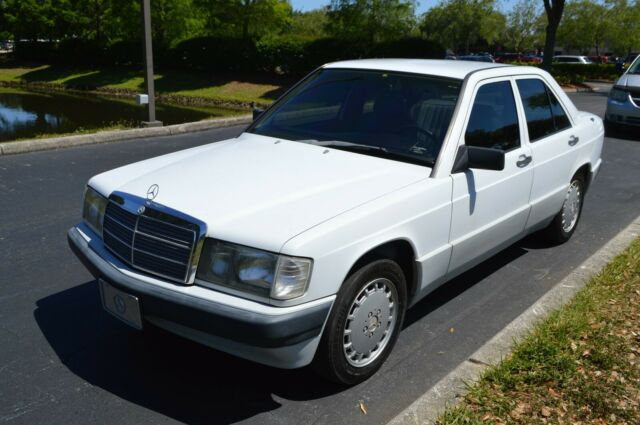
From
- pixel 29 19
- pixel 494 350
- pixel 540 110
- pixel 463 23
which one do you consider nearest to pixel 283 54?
pixel 29 19

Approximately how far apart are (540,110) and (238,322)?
3.36 m

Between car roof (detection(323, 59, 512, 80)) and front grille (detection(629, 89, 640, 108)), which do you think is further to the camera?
front grille (detection(629, 89, 640, 108))

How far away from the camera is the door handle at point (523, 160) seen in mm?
4461

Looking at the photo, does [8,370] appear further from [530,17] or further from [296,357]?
[530,17]

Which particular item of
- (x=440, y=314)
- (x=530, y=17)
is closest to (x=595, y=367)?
(x=440, y=314)

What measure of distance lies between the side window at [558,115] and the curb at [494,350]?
1167 mm

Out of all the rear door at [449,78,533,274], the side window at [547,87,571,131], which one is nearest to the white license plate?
the rear door at [449,78,533,274]

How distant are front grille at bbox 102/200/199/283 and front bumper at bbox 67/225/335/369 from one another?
85 millimetres

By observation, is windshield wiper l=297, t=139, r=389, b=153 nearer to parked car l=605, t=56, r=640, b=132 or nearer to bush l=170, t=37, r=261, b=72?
parked car l=605, t=56, r=640, b=132

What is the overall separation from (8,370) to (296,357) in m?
1.71

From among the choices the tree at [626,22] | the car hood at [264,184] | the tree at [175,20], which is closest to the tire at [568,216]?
the car hood at [264,184]

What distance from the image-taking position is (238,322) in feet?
9.17

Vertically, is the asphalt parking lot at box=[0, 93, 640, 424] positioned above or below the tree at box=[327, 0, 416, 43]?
below

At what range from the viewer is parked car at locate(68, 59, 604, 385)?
9.50ft
